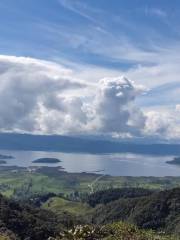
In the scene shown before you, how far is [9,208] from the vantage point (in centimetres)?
17600

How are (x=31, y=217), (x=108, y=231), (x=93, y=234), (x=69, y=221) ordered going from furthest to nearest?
1. (x=69, y=221)
2. (x=31, y=217)
3. (x=108, y=231)
4. (x=93, y=234)

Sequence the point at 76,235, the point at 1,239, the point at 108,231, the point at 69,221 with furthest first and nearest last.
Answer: the point at 69,221 < the point at 1,239 < the point at 108,231 < the point at 76,235

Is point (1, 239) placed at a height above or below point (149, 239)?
below

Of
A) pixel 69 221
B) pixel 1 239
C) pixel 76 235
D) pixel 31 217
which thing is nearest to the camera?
pixel 76 235

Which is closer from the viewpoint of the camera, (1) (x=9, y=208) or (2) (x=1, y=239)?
(2) (x=1, y=239)

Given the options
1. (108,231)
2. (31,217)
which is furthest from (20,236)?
(108,231)

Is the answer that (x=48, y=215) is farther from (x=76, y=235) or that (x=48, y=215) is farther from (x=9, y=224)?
(x=76, y=235)

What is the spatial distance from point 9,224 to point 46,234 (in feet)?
41.8

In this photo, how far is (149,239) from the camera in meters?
50.1

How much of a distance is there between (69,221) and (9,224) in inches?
1677

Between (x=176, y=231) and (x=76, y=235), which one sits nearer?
(x=76, y=235)

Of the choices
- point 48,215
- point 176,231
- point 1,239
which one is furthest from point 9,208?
point 1,239

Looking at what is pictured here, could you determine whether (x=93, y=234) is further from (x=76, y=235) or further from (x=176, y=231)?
(x=176, y=231)

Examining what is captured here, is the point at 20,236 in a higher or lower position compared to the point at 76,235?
lower
